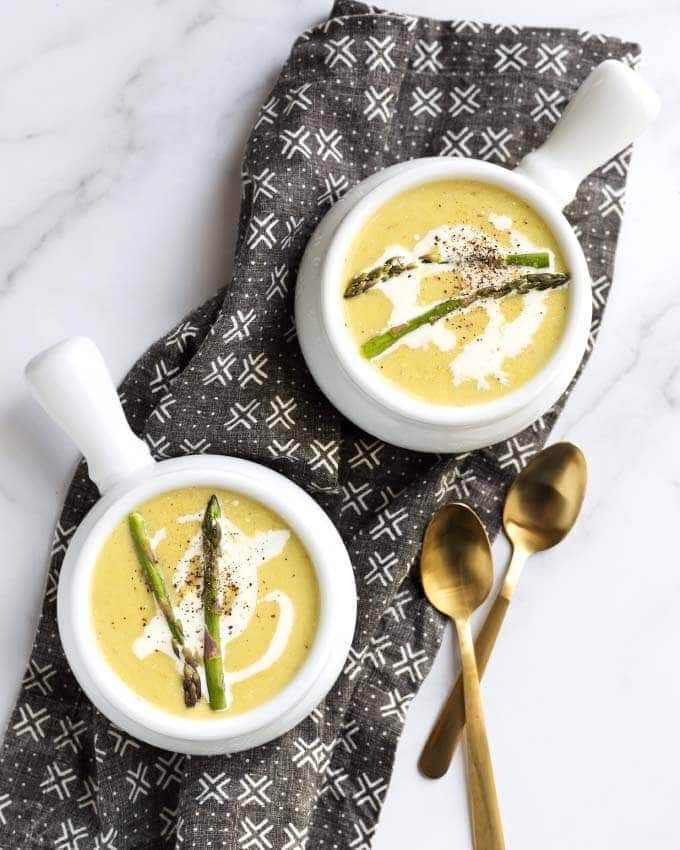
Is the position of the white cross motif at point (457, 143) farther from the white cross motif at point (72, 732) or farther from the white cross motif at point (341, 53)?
the white cross motif at point (72, 732)

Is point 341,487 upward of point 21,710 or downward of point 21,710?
upward

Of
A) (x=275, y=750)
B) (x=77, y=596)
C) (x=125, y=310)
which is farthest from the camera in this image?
(x=125, y=310)

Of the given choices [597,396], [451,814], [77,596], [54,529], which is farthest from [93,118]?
[451,814]

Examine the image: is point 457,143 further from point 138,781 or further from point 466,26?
point 138,781

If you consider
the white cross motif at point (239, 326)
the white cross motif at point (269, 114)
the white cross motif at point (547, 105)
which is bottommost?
the white cross motif at point (239, 326)

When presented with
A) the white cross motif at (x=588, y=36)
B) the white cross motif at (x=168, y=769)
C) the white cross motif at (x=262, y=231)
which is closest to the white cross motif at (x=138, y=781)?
the white cross motif at (x=168, y=769)

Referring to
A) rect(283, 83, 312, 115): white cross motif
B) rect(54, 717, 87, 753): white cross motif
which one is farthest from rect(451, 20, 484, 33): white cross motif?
rect(54, 717, 87, 753): white cross motif

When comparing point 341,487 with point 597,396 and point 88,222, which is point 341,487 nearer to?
point 597,396
